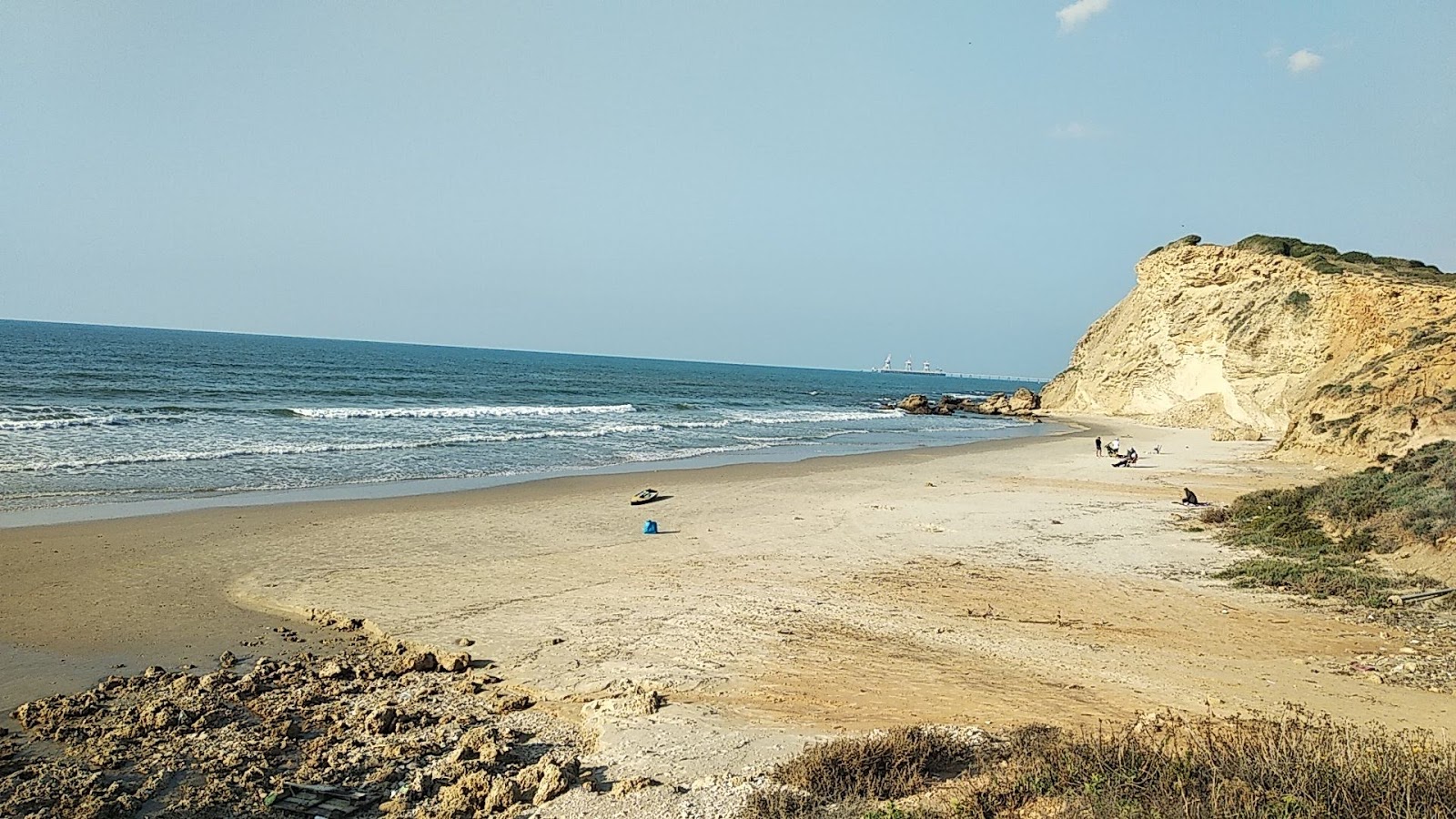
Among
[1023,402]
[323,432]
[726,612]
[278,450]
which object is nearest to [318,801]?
[726,612]

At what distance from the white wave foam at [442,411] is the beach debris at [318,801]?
31.4 m

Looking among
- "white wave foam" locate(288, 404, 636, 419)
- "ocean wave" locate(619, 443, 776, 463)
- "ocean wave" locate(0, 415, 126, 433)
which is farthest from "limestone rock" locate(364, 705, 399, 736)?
"white wave foam" locate(288, 404, 636, 419)

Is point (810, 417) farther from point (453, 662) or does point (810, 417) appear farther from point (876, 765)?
point (876, 765)

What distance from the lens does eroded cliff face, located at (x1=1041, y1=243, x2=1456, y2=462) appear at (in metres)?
21.3

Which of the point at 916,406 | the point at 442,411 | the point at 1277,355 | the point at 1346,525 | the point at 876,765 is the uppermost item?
the point at 1277,355

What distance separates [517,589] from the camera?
34.5ft

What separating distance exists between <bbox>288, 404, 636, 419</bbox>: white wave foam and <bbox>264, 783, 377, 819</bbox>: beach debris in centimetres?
3136

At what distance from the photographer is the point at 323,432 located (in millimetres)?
28344

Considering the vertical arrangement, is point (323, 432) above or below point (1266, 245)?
below

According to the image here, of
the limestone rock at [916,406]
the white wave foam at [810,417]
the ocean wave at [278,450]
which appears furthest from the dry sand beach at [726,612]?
the limestone rock at [916,406]

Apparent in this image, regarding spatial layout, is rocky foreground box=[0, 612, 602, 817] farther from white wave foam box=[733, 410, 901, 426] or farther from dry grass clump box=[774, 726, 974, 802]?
white wave foam box=[733, 410, 901, 426]

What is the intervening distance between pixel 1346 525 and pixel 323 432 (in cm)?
2802

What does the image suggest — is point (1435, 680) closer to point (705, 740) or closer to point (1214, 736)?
point (1214, 736)

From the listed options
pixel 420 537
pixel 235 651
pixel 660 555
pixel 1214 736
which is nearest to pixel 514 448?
pixel 420 537
